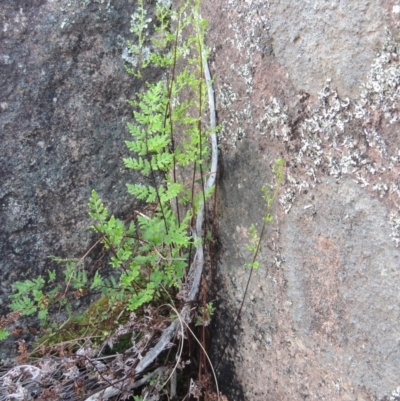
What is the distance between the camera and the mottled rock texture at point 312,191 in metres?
1.08

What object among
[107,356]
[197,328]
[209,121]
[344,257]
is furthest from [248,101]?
[107,356]

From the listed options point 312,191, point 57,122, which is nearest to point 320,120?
point 312,191

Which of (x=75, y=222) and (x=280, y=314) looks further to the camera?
(x=75, y=222)

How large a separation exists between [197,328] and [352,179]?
32.3 inches

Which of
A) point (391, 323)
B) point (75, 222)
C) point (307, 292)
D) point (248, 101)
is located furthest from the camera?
point (75, 222)

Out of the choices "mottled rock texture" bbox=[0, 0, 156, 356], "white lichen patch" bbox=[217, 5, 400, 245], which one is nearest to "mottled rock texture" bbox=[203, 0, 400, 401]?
"white lichen patch" bbox=[217, 5, 400, 245]

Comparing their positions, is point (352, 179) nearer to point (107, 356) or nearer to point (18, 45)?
point (107, 356)

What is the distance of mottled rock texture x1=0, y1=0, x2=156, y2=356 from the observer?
1695 millimetres

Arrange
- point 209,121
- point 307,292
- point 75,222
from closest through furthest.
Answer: point 307,292
point 209,121
point 75,222

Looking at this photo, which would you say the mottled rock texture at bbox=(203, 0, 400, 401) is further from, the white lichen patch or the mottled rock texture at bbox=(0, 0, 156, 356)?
the mottled rock texture at bbox=(0, 0, 156, 356)

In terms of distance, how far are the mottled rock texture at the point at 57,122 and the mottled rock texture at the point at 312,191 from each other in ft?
1.37

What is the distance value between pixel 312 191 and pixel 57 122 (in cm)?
93

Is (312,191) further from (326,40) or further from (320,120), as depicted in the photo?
(326,40)

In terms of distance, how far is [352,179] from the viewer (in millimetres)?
1137
